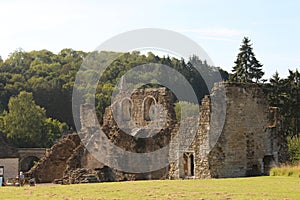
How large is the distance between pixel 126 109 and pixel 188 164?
29.5ft

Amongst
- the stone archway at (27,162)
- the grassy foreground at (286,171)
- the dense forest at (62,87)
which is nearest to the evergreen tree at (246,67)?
the dense forest at (62,87)

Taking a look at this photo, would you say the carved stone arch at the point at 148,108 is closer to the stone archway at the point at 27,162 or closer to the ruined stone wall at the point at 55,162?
the ruined stone wall at the point at 55,162

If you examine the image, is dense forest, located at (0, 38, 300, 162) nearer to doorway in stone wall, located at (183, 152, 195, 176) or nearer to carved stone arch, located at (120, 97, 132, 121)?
doorway in stone wall, located at (183, 152, 195, 176)

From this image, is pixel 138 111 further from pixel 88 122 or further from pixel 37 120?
pixel 37 120

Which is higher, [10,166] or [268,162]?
[10,166]

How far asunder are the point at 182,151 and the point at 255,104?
4.17m

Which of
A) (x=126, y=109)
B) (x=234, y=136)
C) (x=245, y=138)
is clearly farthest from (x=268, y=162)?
(x=126, y=109)

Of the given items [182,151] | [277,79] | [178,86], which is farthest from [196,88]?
[182,151]

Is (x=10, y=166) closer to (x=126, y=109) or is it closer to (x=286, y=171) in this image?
(x=126, y=109)

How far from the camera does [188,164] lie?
27.1 meters

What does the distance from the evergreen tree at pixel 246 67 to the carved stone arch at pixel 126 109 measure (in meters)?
22.0

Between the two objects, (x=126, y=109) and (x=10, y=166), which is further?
(x=126, y=109)

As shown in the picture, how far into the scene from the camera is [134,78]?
217 feet

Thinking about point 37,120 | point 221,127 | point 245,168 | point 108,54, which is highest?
point 108,54
